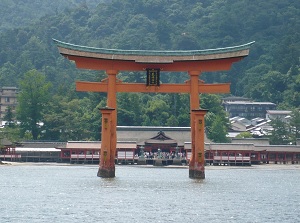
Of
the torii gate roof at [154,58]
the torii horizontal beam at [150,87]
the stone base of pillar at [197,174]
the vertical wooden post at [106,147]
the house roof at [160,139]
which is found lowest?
the stone base of pillar at [197,174]

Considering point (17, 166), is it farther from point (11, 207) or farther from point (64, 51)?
point (11, 207)

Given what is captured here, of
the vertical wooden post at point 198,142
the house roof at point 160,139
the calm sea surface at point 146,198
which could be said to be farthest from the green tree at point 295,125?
the vertical wooden post at point 198,142

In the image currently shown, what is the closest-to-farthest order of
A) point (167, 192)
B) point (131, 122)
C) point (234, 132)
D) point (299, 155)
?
1. point (167, 192)
2. point (299, 155)
3. point (131, 122)
4. point (234, 132)

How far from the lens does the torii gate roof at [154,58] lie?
68750mm

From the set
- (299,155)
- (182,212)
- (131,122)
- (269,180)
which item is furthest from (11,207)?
(131,122)

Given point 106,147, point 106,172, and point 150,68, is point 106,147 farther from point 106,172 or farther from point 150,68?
point 150,68

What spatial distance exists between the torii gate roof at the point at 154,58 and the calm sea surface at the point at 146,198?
294 inches

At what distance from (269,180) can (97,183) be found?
15.5 meters

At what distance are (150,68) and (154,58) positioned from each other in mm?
1199

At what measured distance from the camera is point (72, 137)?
118 metres

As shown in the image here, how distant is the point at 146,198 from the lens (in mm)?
55031

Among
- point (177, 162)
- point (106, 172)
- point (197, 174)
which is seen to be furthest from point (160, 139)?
point (106, 172)

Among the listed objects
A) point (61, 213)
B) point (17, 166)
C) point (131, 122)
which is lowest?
point (61, 213)

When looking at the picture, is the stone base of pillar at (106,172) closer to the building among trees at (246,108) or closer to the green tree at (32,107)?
the green tree at (32,107)
